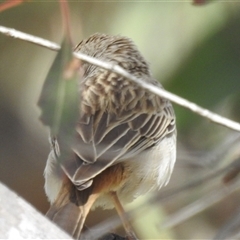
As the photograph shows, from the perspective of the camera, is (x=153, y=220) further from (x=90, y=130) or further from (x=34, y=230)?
(x=34, y=230)

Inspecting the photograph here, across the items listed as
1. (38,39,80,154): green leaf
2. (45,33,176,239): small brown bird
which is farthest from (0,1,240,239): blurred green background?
(38,39,80,154): green leaf

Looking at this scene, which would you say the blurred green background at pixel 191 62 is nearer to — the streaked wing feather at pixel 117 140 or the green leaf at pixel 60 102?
the streaked wing feather at pixel 117 140

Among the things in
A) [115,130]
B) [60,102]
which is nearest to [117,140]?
[115,130]

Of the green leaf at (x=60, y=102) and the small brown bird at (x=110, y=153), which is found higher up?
the green leaf at (x=60, y=102)

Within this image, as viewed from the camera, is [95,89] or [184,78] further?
[95,89]

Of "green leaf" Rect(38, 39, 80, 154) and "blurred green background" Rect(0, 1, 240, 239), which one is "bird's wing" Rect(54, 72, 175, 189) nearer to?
"blurred green background" Rect(0, 1, 240, 239)

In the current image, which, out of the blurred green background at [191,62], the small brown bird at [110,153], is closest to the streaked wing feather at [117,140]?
the small brown bird at [110,153]

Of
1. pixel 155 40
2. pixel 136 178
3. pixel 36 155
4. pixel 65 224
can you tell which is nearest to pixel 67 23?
pixel 155 40

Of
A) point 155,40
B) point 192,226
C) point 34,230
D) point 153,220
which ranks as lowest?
point 192,226
